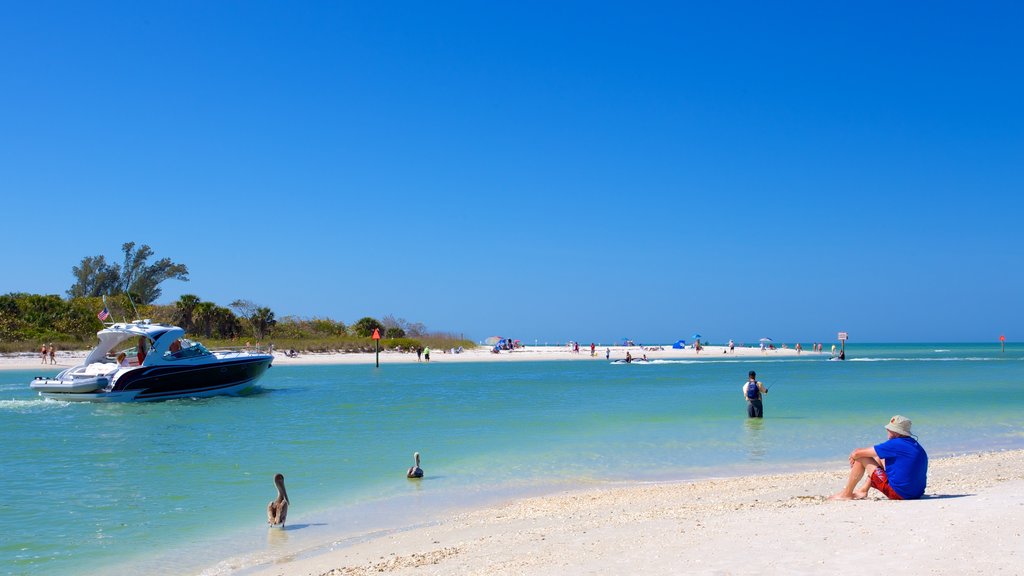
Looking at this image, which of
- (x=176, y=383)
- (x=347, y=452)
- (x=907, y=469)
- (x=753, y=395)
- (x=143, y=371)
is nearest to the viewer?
(x=907, y=469)

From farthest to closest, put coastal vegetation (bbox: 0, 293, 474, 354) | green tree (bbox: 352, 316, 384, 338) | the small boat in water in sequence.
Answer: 1. green tree (bbox: 352, 316, 384, 338)
2. coastal vegetation (bbox: 0, 293, 474, 354)
3. the small boat in water

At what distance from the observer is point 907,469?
27.0ft

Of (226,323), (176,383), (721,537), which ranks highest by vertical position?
(226,323)

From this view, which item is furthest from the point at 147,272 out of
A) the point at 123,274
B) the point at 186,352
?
the point at 186,352

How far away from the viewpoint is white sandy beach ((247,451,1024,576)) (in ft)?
18.8

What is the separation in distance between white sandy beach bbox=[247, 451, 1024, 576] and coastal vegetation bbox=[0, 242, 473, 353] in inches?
1754

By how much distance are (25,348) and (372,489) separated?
52.2 meters

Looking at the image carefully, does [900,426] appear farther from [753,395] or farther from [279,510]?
[753,395]

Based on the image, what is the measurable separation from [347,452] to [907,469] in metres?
10.6

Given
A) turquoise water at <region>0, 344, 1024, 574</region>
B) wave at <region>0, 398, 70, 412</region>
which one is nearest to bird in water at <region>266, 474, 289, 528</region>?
turquoise water at <region>0, 344, 1024, 574</region>

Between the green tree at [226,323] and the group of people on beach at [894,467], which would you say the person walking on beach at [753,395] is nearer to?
the group of people on beach at [894,467]

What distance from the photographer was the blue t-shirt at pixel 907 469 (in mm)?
8211

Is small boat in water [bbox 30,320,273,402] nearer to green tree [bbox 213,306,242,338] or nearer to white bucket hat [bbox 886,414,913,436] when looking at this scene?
white bucket hat [bbox 886,414,913,436]

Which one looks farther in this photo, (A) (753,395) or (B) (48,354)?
(B) (48,354)
